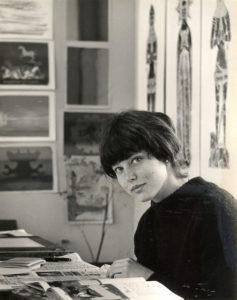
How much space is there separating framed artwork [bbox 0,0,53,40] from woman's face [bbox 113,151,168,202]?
608 mm

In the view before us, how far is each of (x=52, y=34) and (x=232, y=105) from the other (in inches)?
25.2

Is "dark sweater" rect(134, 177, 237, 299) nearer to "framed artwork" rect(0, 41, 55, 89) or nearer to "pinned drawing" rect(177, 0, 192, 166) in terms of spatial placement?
"pinned drawing" rect(177, 0, 192, 166)

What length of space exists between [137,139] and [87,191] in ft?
1.87

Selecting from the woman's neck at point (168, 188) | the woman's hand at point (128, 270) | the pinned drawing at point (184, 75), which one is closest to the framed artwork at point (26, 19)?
the pinned drawing at point (184, 75)

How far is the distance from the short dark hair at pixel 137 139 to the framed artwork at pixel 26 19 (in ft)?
1.65

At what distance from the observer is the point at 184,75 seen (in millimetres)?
1548

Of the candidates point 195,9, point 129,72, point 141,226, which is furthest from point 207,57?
point 141,226

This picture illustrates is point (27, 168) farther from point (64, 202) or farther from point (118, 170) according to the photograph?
point (118, 170)

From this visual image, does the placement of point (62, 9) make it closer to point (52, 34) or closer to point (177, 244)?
point (52, 34)

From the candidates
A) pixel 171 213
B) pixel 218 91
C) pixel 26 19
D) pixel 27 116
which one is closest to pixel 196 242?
pixel 171 213

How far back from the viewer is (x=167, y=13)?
1.53 meters

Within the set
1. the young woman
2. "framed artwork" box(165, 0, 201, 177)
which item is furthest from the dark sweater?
"framed artwork" box(165, 0, 201, 177)

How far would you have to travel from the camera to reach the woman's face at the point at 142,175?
125 centimetres

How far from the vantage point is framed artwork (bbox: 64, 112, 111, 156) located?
66.3 inches
